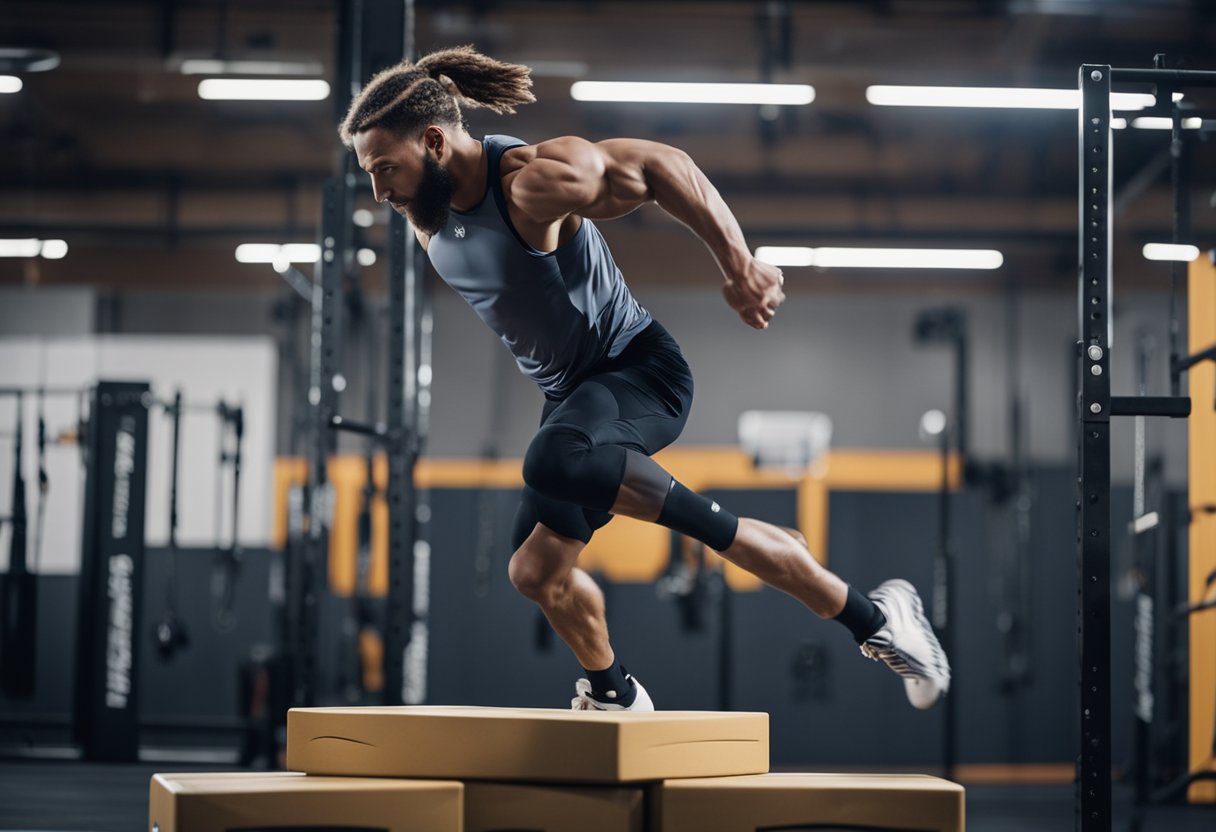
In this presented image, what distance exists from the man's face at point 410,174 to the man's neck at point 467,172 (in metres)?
0.02

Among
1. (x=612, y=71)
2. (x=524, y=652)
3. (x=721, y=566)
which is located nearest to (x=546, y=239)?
(x=721, y=566)

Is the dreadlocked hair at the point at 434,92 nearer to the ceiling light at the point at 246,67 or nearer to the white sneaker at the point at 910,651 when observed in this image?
the white sneaker at the point at 910,651

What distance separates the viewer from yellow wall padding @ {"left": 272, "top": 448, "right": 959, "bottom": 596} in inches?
336

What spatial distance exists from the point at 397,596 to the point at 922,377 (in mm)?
7343

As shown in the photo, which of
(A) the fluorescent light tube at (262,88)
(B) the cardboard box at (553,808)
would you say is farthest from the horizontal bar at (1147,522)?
(A) the fluorescent light tube at (262,88)

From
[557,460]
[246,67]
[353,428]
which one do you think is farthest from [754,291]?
[246,67]

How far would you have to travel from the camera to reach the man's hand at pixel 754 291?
7.45ft

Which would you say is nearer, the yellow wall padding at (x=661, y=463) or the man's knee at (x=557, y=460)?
the man's knee at (x=557, y=460)

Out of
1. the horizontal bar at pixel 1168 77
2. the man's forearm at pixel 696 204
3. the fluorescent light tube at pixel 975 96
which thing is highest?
the fluorescent light tube at pixel 975 96

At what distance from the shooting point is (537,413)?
10102 mm

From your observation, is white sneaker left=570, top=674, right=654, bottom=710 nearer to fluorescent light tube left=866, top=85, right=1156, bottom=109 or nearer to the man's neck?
the man's neck

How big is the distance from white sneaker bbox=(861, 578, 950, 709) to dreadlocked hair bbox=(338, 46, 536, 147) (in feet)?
4.25

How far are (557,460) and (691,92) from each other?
4055mm

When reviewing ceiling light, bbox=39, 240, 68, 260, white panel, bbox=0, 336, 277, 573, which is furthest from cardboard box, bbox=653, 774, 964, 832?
ceiling light, bbox=39, 240, 68, 260
